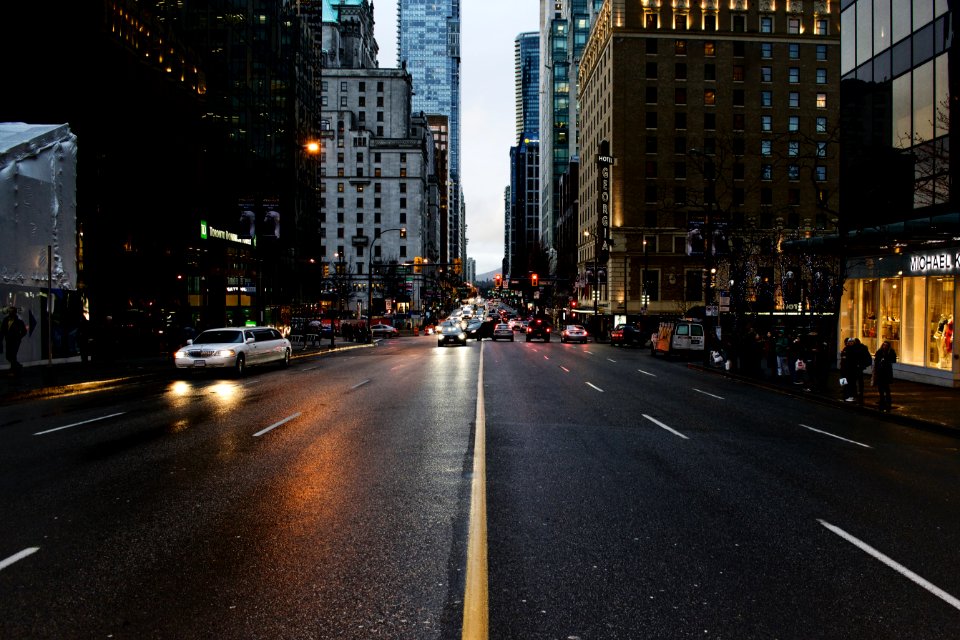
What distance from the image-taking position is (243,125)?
177ft

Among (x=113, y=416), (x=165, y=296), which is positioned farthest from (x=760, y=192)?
(x=113, y=416)

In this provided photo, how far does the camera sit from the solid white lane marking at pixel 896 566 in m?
5.18

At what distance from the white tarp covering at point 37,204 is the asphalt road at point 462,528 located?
14.7 meters

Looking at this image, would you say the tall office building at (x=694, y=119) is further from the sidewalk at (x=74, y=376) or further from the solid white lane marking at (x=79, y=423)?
the solid white lane marking at (x=79, y=423)

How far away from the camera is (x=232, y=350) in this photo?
78.6ft

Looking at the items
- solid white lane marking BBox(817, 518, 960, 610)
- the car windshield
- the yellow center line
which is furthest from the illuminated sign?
the car windshield

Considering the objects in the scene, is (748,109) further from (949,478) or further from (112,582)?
(112,582)

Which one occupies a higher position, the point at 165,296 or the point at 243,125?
the point at 243,125

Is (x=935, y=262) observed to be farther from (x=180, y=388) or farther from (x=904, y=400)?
(x=180, y=388)

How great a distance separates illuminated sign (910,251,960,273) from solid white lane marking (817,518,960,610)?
19.2m

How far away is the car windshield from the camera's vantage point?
82.5 ft

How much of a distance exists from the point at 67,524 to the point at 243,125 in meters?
52.5

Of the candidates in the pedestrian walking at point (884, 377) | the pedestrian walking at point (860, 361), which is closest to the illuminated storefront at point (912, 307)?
the pedestrian walking at point (860, 361)

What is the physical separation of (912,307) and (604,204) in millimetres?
55409
